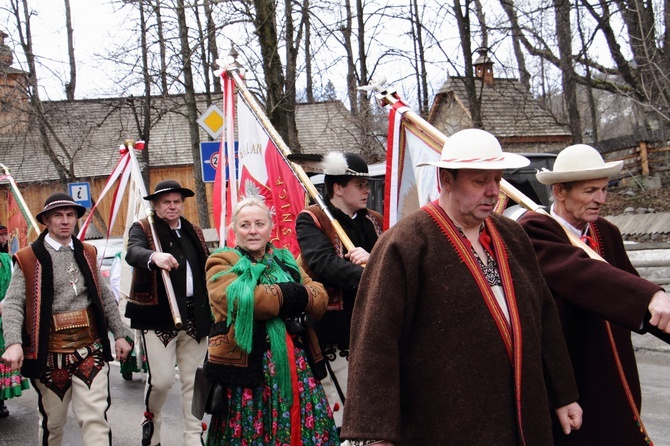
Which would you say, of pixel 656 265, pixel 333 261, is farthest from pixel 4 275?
pixel 656 265

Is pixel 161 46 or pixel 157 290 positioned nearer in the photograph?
Answer: pixel 157 290

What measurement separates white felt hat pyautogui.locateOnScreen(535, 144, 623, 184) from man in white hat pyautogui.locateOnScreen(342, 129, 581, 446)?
69 centimetres

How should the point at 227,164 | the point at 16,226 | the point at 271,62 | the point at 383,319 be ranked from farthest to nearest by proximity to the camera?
the point at 271,62, the point at 16,226, the point at 227,164, the point at 383,319

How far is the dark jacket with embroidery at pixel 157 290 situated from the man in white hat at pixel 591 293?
2960 millimetres

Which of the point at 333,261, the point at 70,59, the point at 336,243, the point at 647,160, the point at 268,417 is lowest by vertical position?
the point at 268,417

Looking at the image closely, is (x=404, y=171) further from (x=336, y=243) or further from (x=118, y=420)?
(x=118, y=420)

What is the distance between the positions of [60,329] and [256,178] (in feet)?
6.77

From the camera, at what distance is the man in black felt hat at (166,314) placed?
19.2 ft

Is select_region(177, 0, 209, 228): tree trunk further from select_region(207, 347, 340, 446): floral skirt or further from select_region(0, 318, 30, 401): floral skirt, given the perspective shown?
select_region(207, 347, 340, 446): floral skirt

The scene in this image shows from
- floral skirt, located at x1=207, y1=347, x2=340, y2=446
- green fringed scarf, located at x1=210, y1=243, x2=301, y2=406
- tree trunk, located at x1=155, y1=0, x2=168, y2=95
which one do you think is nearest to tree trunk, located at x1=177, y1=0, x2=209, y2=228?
tree trunk, located at x1=155, y1=0, x2=168, y2=95

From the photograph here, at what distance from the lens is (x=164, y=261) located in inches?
218

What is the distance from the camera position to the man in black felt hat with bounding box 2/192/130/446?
5.25 m

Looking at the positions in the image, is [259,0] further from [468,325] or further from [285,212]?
[468,325]

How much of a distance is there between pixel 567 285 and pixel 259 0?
337 inches
